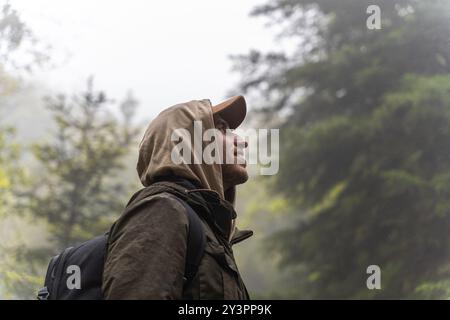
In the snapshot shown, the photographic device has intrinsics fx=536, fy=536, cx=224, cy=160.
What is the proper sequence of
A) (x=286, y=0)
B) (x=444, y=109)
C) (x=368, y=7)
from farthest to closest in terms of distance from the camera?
(x=286, y=0), (x=368, y=7), (x=444, y=109)

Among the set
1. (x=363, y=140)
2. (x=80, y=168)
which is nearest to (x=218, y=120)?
(x=363, y=140)

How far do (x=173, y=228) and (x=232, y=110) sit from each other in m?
0.87

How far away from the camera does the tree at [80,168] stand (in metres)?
8.68

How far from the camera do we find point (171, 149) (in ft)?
6.34

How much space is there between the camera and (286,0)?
10805 mm

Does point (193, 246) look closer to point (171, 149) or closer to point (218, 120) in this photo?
point (171, 149)

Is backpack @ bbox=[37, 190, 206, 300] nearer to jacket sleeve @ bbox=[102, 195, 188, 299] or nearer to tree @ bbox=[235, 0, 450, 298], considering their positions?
jacket sleeve @ bbox=[102, 195, 188, 299]

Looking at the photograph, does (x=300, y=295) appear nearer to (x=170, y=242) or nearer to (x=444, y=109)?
(x=444, y=109)

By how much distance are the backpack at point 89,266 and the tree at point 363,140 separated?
15.1 ft

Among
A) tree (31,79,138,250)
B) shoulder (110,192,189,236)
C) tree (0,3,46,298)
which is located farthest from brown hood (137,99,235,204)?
tree (31,79,138,250)

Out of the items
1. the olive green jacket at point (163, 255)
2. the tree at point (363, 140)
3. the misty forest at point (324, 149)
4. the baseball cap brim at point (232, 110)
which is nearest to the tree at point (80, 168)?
the misty forest at point (324, 149)

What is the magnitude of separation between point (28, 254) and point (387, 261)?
16.6 ft

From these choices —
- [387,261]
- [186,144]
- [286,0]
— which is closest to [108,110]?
[286,0]
